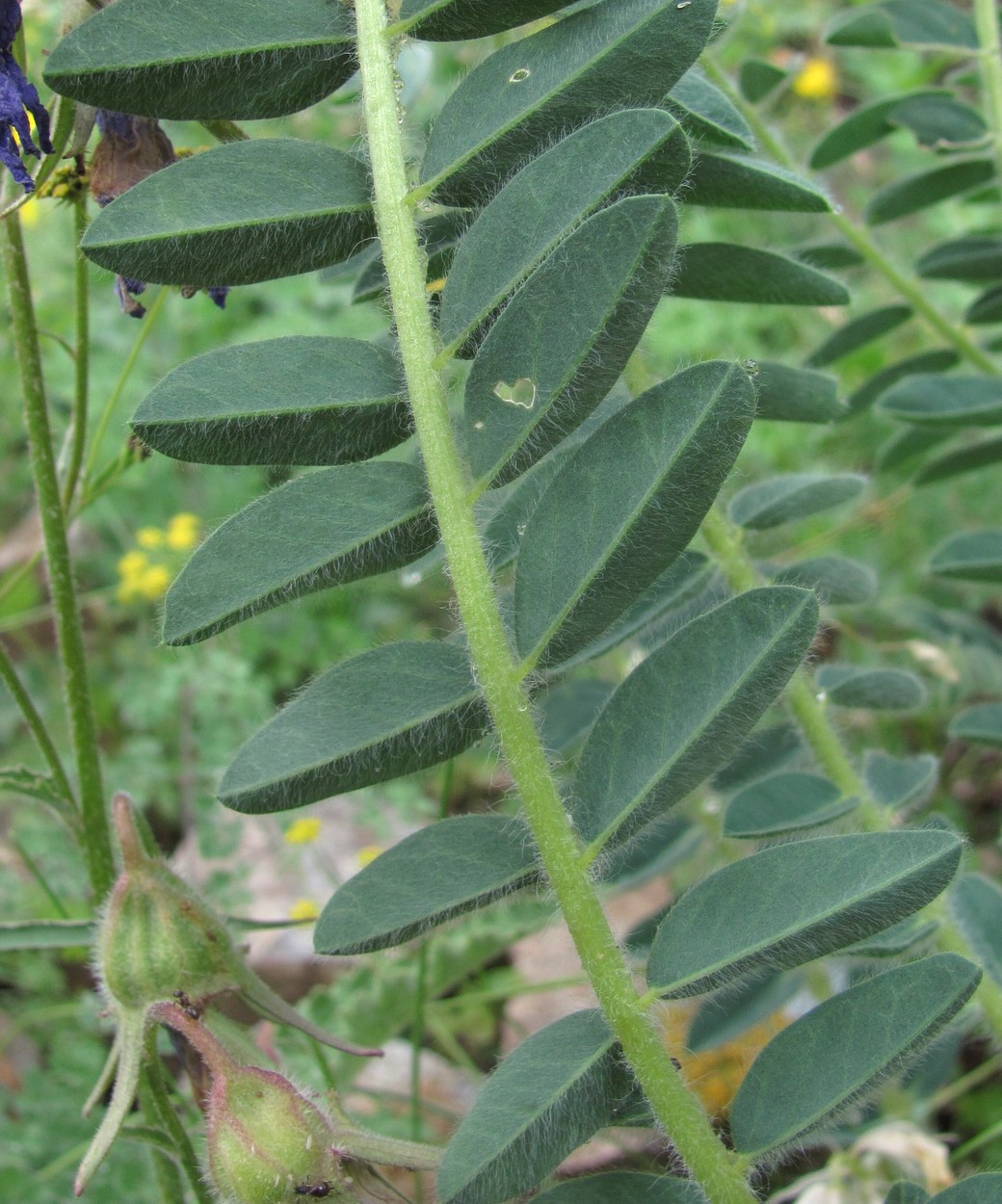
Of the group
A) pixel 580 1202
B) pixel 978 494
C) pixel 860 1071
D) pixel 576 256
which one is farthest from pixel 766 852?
pixel 978 494

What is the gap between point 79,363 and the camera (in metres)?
1.23

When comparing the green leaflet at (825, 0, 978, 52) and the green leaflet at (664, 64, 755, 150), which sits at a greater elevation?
the green leaflet at (825, 0, 978, 52)

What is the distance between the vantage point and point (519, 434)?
0.88 meters

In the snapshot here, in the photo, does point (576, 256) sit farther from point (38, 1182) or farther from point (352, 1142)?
point (38, 1182)

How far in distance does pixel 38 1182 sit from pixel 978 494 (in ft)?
8.14

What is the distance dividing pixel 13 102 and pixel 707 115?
570 millimetres

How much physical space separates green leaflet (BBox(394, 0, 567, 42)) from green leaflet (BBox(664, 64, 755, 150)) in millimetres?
148

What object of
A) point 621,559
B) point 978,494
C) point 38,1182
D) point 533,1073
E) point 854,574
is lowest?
point 38,1182

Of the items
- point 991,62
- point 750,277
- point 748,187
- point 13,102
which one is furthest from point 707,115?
point 991,62

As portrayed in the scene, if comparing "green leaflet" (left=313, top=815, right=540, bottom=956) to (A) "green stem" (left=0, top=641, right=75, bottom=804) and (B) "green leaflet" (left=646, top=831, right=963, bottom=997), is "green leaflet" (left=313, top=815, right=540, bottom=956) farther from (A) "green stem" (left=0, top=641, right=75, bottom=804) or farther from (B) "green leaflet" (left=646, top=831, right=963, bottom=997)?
(A) "green stem" (left=0, top=641, right=75, bottom=804)

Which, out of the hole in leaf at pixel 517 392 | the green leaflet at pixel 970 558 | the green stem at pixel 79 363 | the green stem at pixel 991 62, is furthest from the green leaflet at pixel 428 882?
the green stem at pixel 991 62

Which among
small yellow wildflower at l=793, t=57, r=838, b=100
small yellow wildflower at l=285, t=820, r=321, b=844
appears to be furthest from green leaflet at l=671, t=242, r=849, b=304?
small yellow wildflower at l=793, t=57, r=838, b=100

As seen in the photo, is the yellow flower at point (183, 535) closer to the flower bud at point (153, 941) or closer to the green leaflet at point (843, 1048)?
the flower bud at point (153, 941)

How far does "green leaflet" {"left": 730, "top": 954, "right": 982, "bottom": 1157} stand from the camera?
2.66 ft
